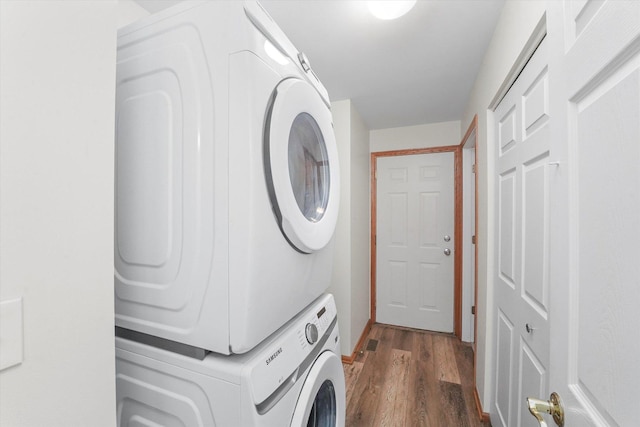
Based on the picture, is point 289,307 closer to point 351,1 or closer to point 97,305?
point 97,305

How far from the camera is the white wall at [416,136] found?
2.93 metres

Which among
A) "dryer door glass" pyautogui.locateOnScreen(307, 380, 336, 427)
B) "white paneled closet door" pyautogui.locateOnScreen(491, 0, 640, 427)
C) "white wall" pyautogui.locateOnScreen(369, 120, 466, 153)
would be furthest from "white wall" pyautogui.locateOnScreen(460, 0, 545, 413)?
"dryer door glass" pyautogui.locateOnScreen(307, 380, 336, 427)

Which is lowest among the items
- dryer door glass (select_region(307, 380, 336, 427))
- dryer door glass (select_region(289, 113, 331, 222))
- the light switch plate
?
dryer door glass (select_region(307, 380, 336, 427))

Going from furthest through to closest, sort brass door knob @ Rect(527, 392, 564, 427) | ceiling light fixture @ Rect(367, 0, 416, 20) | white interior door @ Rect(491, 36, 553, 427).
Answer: ceiling light fixture @ Rect(367, 0, 416, 20) < white interior door @ Rect(491, 36, 553, 427) < brass door knob @ Rect(527, 392, 564, 427)

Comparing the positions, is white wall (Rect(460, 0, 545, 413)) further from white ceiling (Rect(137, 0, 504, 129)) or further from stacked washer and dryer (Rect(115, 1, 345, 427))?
stacked washer and dryer (Rect(115, 1, 345, 427))

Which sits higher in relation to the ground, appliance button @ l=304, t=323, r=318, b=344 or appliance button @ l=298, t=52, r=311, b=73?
appliance button @ l=298, t=52, r=311, b=73

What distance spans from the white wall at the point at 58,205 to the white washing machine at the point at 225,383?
14 centimetres

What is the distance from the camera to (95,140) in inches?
23.8

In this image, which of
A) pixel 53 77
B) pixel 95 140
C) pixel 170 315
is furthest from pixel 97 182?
pixel 170 315

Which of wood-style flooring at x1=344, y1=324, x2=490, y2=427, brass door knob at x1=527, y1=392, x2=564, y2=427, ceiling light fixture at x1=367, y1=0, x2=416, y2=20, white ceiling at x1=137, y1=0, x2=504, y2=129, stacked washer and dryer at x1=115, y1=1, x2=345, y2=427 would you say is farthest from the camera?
wood-style flooring at x1=344, y1=324, x2=490, y2=427

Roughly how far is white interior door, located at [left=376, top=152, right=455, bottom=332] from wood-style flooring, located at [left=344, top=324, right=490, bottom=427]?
0.29 m

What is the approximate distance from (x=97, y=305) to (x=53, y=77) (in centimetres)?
48

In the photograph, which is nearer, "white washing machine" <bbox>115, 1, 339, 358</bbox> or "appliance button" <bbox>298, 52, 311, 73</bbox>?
"white washing machine" <bbox>115, 1, 339, 358</bbox>

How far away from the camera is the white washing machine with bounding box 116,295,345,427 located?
2.17ft
